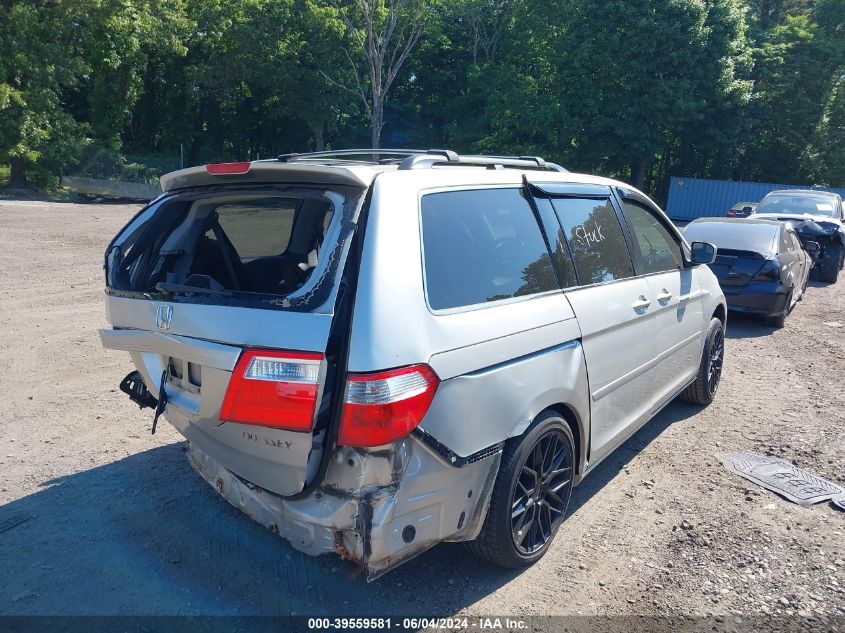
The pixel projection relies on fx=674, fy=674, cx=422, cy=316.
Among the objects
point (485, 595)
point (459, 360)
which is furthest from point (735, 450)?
point (459, 360)

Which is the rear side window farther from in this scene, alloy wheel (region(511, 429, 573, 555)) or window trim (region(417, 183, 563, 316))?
alloy wheel (region(511, 429, 573, 555))

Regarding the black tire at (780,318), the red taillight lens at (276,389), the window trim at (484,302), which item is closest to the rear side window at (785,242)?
the black tire at (780,318)

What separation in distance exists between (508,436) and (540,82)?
115 ft

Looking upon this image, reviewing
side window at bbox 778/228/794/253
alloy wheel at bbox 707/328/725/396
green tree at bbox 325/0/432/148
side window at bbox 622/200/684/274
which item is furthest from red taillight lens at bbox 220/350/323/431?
green tree at bbox 325/0/432/148

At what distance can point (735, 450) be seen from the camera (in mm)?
5082

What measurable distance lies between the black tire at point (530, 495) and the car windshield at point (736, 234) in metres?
6.56

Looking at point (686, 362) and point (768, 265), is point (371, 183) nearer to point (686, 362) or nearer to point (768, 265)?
point (686, 362)

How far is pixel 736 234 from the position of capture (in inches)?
376

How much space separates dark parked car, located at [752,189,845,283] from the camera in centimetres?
1316

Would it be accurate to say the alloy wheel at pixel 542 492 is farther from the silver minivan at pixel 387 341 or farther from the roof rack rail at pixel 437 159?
the roof rack rail at pixel 437 159

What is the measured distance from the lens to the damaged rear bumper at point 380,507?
263 cm

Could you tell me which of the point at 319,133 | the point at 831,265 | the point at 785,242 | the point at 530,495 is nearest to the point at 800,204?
the point at 831,265

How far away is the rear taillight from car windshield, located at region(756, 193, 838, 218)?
6.45 m

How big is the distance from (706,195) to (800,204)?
18.7 metres
